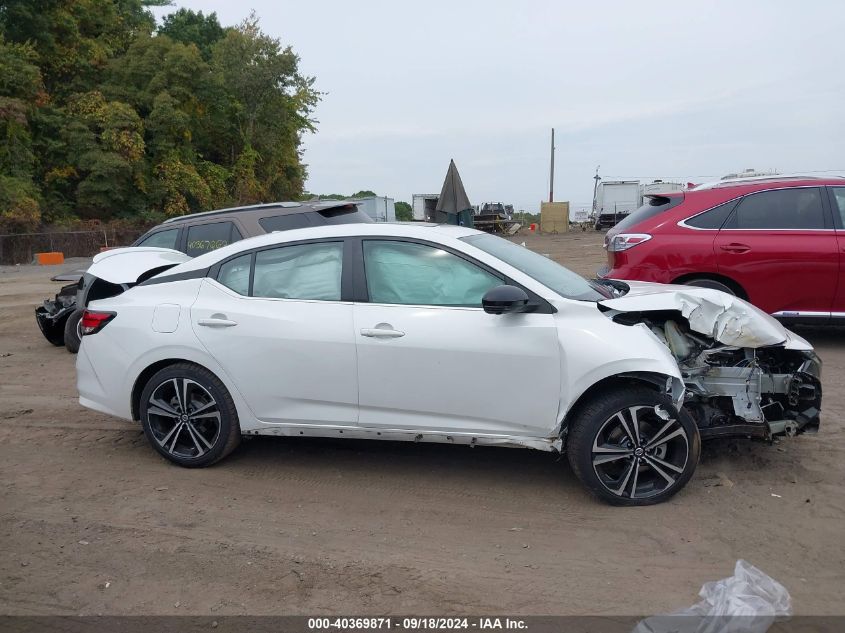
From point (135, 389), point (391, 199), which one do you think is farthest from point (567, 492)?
point (391, 199)

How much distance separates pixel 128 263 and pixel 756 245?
20.1ft

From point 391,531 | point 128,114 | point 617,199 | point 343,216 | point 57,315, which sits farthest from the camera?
point 617,199

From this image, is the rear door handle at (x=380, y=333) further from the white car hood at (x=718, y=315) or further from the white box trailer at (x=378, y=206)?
the white box trailer at (x=378, y=206)

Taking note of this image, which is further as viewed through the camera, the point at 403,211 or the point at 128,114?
the point at 403,211

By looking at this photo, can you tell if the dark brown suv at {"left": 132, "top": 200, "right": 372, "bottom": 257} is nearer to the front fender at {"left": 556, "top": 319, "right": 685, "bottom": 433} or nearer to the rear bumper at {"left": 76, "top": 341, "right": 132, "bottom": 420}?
the rear bumper at {"left": 76, "top": 341, "right": 132, "bottom": 420}

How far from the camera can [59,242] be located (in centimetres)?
3253

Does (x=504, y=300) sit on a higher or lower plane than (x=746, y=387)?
higher

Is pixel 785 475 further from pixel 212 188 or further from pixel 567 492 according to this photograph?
pixel 212 188

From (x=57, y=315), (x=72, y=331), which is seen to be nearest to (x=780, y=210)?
(x=72, y=331)

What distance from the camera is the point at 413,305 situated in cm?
453

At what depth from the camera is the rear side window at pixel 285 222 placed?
8.50 m

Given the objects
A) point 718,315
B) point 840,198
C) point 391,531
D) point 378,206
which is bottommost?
point 391,531

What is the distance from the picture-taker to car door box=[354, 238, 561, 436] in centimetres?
425

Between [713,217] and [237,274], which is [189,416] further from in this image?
[713,217]
